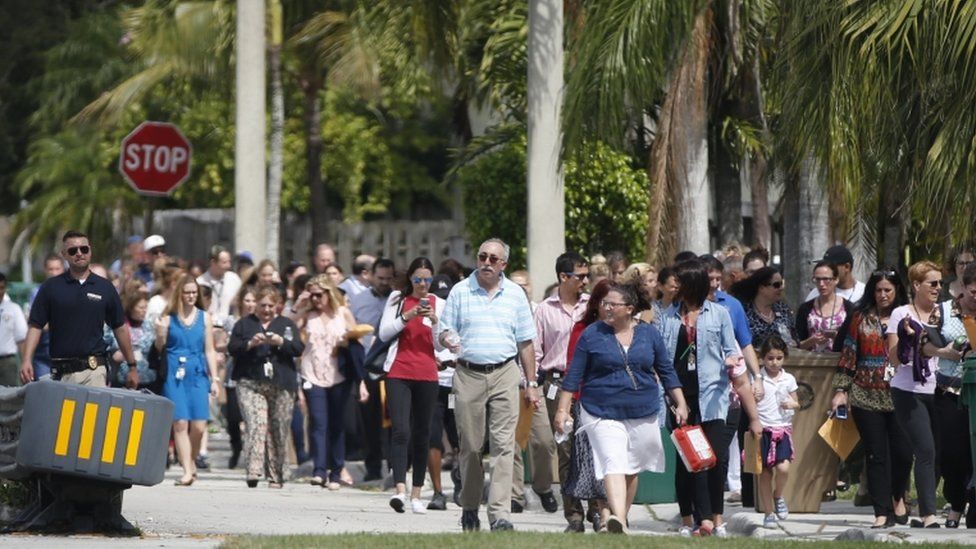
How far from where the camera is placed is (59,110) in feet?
146

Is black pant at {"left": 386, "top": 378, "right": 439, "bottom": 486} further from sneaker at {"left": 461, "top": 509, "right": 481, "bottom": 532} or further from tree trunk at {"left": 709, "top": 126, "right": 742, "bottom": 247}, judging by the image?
tree trunk at {"left": 709, "top": 126, "right": 742, "bottom": 247}

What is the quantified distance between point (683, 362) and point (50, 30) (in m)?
36.8

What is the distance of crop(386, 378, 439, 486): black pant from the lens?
1480 cm

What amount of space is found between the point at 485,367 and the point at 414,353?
214 centimetres

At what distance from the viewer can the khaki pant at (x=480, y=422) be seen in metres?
12.7

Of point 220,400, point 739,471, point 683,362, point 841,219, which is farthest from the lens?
point 220,400

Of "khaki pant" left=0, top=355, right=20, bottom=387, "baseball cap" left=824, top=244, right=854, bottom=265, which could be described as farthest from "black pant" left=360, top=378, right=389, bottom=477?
"baseball cap" left=824, top=244, right=854, bottom=265

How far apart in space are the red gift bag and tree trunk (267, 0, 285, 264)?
1836 centimetres

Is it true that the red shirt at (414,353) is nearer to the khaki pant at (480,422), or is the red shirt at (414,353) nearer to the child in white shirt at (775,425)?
the khaki pant at (480,422)

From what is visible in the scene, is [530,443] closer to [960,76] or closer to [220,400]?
[960,76]

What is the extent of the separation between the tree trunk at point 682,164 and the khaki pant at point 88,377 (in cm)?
599

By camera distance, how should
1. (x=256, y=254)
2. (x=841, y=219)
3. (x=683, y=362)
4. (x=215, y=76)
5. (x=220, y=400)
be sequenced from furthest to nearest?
(x=215, y=76) < (x=256, y=254) < (x=220, y=400) < (x=841, y=219) < (x=683, y=362)

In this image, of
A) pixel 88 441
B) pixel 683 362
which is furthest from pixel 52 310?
pixel 683 362

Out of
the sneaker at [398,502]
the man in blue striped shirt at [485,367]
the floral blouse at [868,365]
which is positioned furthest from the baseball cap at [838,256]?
the sneaker at [398,502]
